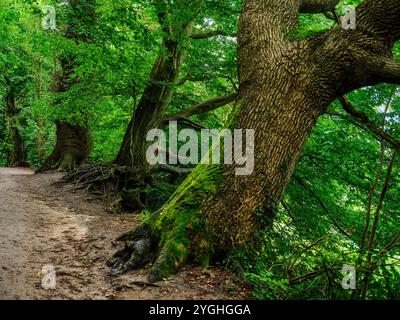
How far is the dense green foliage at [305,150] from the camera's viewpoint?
4.26m

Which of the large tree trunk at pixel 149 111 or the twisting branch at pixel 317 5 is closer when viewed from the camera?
the twisting branch at pixel 317 5

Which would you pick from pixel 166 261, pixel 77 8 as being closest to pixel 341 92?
pixel 166 261

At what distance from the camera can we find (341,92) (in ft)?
15.2

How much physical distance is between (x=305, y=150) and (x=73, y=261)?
596 centimetres

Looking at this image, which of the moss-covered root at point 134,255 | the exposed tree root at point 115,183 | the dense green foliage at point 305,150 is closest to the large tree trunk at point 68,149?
the dense green foliage at point 305,150

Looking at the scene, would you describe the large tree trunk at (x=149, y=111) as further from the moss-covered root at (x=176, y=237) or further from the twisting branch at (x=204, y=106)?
the moss-covered root at (x=176, y=237)

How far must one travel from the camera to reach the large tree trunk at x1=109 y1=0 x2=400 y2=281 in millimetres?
4215

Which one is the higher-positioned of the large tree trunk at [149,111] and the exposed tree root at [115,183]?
the large tree trunk at [149,111]

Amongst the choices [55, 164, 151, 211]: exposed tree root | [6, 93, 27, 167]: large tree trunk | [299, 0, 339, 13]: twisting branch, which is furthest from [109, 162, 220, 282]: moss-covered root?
[6, 93, 27, 167]: large tree trunk

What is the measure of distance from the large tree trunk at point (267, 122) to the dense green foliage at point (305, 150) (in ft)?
0.74

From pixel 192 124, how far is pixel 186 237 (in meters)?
7.44

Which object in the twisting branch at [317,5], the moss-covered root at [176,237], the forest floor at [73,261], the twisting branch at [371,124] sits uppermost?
the twisting branch at [317,5]

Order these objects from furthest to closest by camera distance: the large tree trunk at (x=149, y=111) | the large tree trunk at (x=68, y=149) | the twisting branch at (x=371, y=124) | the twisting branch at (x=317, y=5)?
1. the large tree trunk at (x=68, y=149)
2. the large tree trunk at (x=149, y=111)
3. the twisting branch at (x=317, y=5)
4. the twisting branch at (x=371, y=124)

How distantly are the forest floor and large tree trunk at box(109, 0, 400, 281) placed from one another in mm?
283
